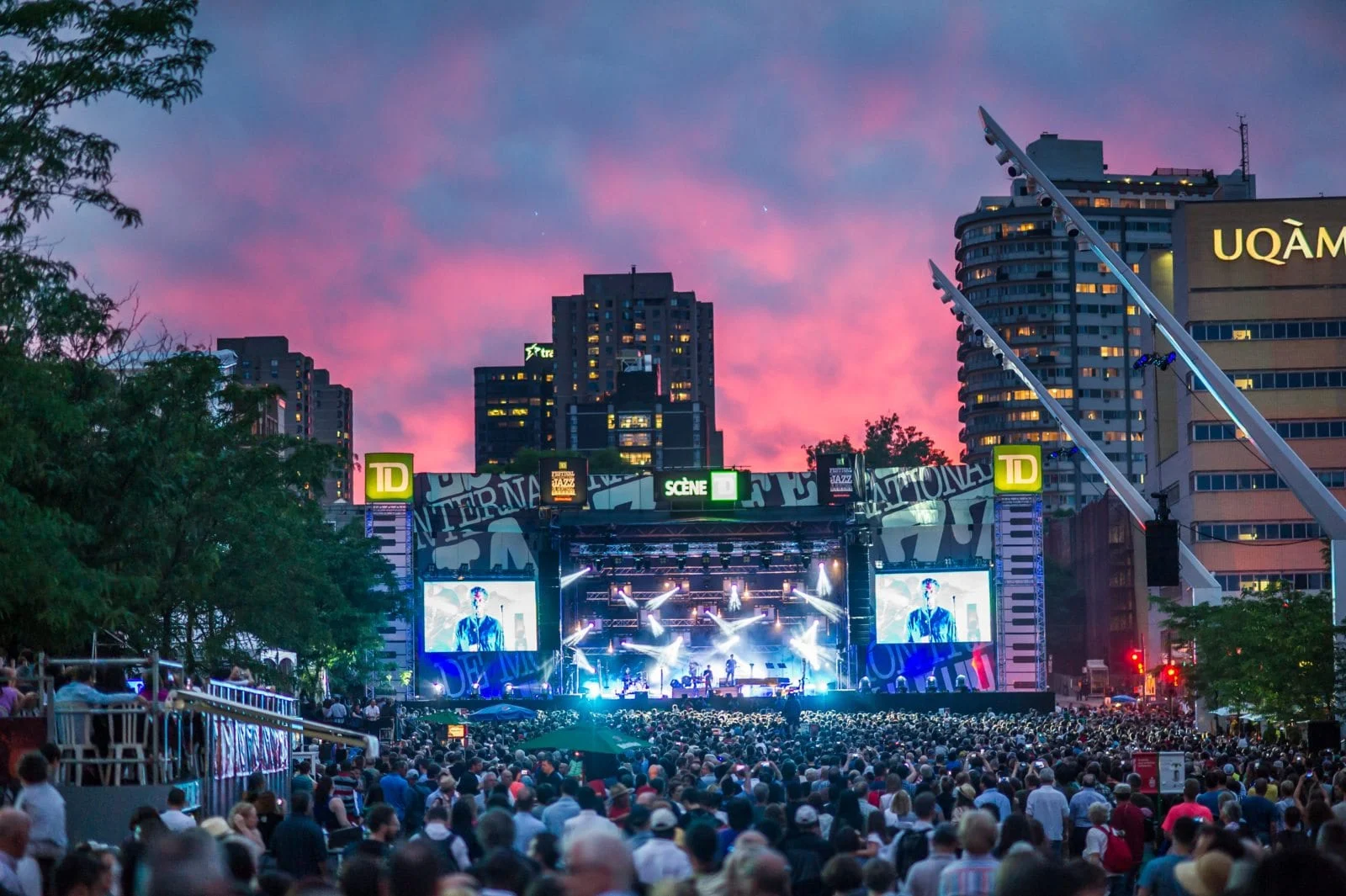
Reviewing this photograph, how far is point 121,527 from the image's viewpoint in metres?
23.4

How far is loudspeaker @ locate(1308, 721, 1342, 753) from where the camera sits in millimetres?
26078

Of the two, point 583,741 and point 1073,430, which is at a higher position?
point 1073,430

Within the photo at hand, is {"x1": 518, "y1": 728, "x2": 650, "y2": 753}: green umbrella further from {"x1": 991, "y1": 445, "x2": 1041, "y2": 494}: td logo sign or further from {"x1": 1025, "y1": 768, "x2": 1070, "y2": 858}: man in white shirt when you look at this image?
{"x1": 991, "y1": 445, "x2": 1041, "y2": 494}: td logo sign

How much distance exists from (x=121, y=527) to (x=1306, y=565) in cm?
6047

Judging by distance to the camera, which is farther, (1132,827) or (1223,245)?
(1223,245)

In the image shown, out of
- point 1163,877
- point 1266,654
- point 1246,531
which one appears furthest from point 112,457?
point 1246,531

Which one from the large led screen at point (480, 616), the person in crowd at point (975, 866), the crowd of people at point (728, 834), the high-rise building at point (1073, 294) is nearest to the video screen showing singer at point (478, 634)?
the large led screen at point (480, 616)

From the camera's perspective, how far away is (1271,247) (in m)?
72.5

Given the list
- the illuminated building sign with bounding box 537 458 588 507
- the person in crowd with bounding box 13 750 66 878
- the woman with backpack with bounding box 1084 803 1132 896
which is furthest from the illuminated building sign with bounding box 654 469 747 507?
the person in crowd with bounding box 13 750 66 878

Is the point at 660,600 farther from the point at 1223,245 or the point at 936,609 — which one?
the point at 1223,245

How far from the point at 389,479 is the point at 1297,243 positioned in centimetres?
4170

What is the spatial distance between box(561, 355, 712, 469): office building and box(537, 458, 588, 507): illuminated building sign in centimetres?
11534

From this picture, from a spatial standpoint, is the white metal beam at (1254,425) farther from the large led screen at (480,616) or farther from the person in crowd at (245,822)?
the large led screen at (480,616)

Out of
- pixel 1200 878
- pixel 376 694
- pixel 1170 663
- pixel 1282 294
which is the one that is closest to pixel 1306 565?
pixel 1282 294
